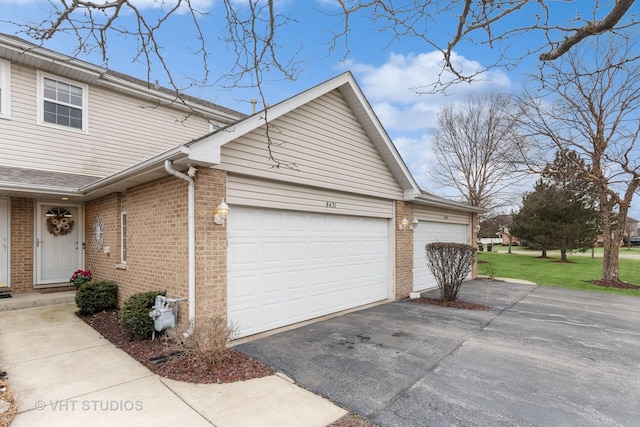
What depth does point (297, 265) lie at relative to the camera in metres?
7.08

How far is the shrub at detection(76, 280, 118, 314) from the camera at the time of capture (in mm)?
7242

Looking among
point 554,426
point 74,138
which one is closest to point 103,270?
point 74,138

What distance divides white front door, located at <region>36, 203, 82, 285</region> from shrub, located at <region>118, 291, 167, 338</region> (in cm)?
564

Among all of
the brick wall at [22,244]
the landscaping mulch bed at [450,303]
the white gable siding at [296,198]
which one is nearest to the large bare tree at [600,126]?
the landscaping mulch bed at [450,303]

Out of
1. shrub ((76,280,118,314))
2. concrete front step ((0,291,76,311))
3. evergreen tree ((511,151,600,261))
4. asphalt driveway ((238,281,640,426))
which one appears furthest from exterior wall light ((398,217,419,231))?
evergreen tree ((511,151,600,261))

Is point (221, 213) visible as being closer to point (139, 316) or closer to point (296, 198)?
point (296, 198)

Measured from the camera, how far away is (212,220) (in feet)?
17.9

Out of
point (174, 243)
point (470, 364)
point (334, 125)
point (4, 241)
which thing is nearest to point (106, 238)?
point (4, 241)

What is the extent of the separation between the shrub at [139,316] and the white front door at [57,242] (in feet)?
18.5

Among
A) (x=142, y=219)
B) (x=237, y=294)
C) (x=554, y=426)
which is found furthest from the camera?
(x=142, y=219)

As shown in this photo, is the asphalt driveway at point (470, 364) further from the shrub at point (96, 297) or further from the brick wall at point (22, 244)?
the brick wall at point (22, 244)

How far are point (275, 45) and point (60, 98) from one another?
28.8 feet

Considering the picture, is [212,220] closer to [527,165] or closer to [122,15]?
[122,15]

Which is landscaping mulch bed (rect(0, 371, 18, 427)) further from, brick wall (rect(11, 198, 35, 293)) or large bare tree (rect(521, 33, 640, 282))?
large bare tree (rect(521, 33, 640, 282))
